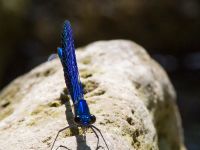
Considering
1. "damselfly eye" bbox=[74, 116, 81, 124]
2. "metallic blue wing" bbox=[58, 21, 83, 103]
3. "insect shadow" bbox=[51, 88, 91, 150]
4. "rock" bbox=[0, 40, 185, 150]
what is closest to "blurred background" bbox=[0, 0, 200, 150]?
"rock" bbox=[0, 40, 185, 150]

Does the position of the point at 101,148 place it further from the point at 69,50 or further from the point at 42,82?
the point at 42,82

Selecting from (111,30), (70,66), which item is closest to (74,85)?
(70,66)

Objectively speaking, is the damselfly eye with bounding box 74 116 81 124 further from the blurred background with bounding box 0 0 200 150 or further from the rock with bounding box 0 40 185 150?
the blurred background with bounding box 0 0 200 150

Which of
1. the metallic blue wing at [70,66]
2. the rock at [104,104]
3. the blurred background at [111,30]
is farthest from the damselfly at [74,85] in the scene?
the blurred background at [111,30]

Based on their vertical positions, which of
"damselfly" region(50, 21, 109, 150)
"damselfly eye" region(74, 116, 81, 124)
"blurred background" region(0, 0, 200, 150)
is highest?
"blurred background" region(0, 0, 200, 150)

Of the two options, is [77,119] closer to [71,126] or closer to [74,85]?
[71,126]

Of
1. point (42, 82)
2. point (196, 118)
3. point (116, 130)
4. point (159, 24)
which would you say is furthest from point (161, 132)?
point (159, 24)
